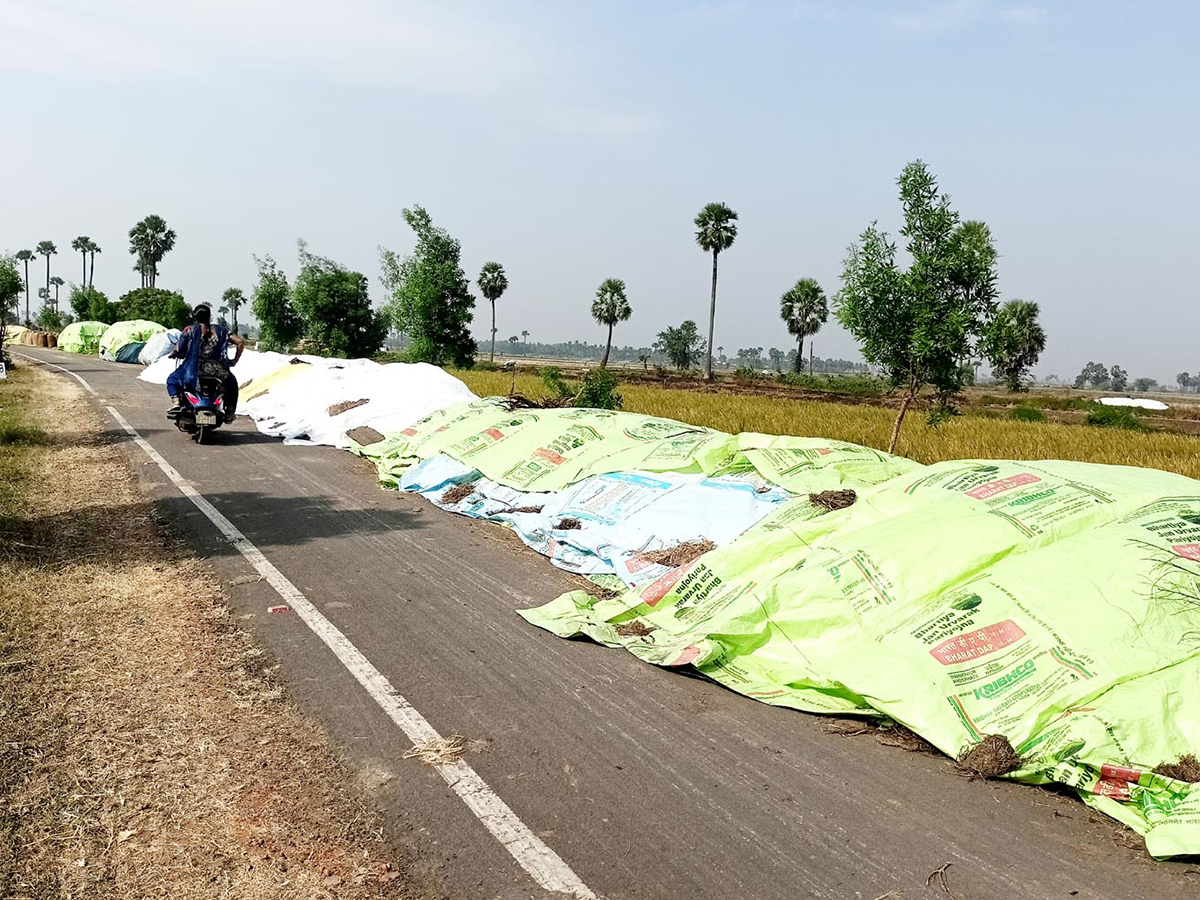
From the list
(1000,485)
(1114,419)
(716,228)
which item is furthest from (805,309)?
(1000,485)

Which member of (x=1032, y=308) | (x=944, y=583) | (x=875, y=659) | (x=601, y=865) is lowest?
(x=601, y=865)

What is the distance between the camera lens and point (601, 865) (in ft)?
Result: 10.2

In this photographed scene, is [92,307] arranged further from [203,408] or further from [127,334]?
[203,408]

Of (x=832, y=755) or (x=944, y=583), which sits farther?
(x=944, y=583)

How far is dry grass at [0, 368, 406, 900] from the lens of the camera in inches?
115

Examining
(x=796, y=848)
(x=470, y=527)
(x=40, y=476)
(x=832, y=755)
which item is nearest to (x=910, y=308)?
(x=470, y=527)

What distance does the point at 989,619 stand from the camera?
4.41m

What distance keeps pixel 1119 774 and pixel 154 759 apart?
4.13 m

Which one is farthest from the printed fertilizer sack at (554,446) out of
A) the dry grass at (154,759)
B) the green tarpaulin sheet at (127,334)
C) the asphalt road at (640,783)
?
the green tarpaulin sheet at (127,334)

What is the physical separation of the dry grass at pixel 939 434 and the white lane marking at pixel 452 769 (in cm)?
1217

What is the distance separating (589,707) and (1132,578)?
113 inches

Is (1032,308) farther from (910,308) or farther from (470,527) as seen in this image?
(470,527)

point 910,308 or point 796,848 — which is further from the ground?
point 910,308

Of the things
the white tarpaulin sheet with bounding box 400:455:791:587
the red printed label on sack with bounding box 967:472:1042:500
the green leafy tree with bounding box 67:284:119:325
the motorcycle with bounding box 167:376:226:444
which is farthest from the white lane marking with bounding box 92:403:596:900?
the green leafy tree with bounding box 67:284:119:325
